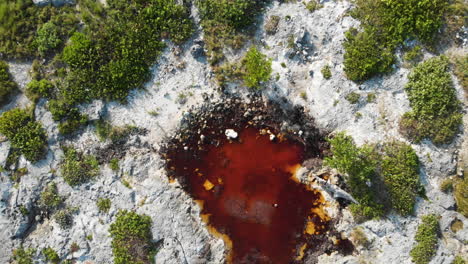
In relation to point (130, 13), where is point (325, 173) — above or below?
below

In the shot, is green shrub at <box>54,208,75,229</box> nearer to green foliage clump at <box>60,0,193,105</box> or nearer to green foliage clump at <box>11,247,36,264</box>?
green foliage clump at <box>11,247,36,264</box>

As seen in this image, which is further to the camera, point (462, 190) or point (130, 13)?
point (130, 13)

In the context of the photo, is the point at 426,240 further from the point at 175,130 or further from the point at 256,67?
the point at 175,130

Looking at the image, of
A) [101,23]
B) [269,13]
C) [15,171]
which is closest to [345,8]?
[269,13]

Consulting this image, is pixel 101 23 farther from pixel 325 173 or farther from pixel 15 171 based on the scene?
pixel 325 173

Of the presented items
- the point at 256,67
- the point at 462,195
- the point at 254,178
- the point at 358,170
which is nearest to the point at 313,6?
the point at 256,67

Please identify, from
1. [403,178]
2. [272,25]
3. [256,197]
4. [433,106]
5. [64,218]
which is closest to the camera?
[403,178]

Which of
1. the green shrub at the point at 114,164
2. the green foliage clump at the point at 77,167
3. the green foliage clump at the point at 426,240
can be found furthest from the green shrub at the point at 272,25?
the green foliage clump at the point at 426,240
